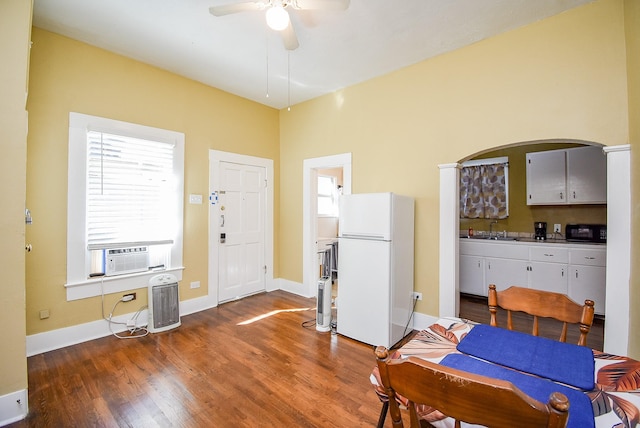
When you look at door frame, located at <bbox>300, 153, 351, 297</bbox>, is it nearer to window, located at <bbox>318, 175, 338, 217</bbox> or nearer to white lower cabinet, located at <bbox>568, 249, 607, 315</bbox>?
window, located at <bbox>318, 175, 338, 217</bbox>

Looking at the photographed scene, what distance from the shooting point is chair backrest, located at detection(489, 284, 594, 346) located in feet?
4.53

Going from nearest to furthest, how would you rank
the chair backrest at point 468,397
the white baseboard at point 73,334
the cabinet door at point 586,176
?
the chair backrest at point 468,397, the white baseboard at point 73,334, the cabinet door at point 586,176

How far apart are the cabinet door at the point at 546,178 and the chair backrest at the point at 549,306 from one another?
3.35 metres

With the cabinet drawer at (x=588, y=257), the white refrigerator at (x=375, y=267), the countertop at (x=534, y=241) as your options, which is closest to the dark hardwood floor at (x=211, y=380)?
the white refrigerator at (x=375, y=267)

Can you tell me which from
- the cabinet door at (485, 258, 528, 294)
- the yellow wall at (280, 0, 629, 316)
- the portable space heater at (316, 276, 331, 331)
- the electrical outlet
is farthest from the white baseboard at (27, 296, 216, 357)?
the cabinet door at (485, 258, 528, 294)

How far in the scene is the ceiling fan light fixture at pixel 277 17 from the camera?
1.86 m

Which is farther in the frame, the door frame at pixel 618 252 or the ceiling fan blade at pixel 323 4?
the door frame at pixel 618 252

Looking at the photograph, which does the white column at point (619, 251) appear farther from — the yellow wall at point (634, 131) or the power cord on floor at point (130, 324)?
the power cord on floor at point (130, 324)

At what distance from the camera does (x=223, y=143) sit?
405 cm

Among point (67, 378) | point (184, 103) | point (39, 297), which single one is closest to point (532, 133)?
point (184, 103)

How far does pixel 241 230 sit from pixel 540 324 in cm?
420

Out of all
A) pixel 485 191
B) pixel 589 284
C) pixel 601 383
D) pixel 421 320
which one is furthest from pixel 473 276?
pixel 601 383

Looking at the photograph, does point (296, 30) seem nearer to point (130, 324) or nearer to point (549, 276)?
point (130, 324)

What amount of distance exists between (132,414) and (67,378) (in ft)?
2.84
